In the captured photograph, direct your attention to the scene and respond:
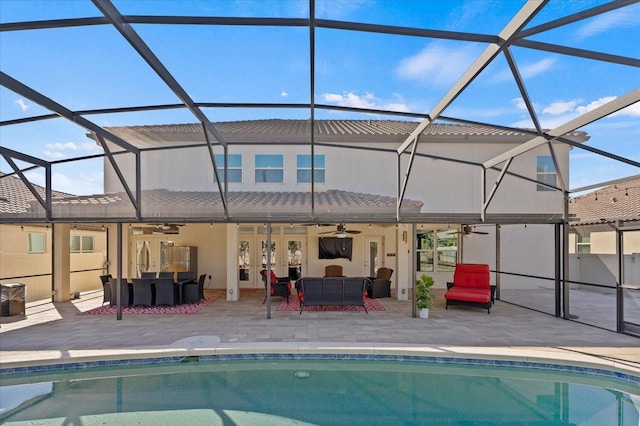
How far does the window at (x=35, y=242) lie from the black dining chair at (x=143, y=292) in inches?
175

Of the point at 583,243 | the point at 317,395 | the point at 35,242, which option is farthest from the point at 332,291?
the point at 583,243

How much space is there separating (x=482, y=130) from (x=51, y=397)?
1569 centimetres

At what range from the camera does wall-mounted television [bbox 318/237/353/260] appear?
44.8ft

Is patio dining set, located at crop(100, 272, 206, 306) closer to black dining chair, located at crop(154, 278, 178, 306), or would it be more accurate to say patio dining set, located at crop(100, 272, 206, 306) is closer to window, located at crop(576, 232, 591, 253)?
black dining chair, located at crop(154, 278, 178, 306)

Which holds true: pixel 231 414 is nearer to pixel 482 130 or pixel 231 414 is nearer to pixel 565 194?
pixel 565 194

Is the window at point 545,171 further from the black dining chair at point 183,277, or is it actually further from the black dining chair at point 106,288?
the black dining chair at point 106,288

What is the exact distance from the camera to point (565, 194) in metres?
8.73

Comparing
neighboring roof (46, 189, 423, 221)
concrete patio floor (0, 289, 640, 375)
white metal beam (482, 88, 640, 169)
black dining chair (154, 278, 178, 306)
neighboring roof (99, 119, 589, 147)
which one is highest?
neighboring roof (99, 119, 589, 147)

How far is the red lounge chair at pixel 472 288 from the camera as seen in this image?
30.7 feet

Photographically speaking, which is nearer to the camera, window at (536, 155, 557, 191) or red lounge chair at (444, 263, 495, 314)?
red lounge chair at (444, 263, 495, 314)

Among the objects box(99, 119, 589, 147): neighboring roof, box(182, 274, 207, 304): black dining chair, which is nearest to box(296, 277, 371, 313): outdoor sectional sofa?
box(182, 274, 207, 304): black dining chair

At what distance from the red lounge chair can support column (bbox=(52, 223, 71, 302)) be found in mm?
11614

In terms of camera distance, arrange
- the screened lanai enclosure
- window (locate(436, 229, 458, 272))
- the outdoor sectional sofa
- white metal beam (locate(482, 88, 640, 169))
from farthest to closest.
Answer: window (locate(436, 229, 458, 272)), the outdoor sectional sofa, white metal beam (locate(482, 88, 640, 169)), the screened lanai enclosure

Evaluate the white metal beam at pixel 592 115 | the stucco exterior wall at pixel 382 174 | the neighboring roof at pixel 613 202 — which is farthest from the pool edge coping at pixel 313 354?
the stucco exterior wall at pixel 382 174
